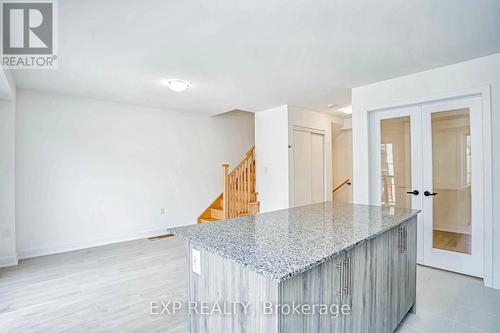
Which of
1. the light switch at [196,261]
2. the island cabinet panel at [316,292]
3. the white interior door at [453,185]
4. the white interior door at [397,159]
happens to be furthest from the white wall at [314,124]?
the light switch at [196,261]

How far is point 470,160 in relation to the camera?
3.05 metres

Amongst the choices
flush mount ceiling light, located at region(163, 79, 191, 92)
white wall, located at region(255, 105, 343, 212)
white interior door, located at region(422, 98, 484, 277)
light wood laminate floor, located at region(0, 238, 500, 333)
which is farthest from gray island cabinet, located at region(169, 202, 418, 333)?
white wall, located at region(255, 105, 343, 212)

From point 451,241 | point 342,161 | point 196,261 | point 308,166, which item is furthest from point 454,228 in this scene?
point 342,161

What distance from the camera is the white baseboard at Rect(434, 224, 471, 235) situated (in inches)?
123

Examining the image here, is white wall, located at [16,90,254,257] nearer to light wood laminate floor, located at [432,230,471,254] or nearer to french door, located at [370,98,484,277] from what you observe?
french door, located at [370,98,484,277]

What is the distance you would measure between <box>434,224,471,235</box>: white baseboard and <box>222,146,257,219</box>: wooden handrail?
3248 millimetres

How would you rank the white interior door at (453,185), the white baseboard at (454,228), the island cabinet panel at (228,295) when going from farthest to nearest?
the white baseboard at (454,228), the white interior door at (453,185), the island cabinet panel at (228,295)

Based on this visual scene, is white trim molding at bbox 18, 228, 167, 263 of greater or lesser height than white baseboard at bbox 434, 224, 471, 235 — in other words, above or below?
below

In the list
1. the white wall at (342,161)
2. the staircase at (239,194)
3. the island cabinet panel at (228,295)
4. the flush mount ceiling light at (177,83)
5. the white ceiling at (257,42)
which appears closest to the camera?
the island cabinet panel at (228,295)

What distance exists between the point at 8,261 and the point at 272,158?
443 centimetres

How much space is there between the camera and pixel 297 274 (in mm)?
1046

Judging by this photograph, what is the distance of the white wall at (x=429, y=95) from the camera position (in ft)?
9.15

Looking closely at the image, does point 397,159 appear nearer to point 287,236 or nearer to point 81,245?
point 287,236

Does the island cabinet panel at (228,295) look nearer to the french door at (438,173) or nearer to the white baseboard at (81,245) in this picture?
the french door at (438,173)
